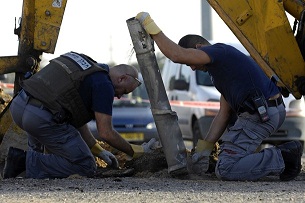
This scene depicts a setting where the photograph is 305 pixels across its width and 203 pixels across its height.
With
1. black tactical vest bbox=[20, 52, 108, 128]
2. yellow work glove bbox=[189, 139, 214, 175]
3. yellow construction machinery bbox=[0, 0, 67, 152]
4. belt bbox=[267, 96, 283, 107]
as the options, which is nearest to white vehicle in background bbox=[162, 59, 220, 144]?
yellow construction machinery bbox=[0, 0, 67, 152]

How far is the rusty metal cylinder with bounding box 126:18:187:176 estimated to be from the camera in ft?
33.2

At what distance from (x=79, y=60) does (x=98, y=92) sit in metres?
0.53

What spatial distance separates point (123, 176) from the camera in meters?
10.8

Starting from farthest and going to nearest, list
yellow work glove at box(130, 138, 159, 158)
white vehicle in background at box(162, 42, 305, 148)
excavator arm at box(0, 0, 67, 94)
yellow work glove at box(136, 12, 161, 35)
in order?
1. white vehicle in background at box(162, 42, 305, 148)
2. excavator arm at box(0, 0, 67, 94)
3. yellow work glove at box(130, 138, 159, 158)
4. yellow work glove at box(136, 12, 161, 35)

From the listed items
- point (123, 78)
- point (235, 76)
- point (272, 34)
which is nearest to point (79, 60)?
point (123, 78)

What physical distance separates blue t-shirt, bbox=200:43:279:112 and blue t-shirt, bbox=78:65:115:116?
1.00 metres

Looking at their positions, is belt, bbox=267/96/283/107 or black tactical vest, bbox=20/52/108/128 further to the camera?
belt, bbox=267/96/283/107

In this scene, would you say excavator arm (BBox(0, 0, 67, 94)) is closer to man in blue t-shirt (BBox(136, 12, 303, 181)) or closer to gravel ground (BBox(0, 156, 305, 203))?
man in blue t-shirt (BBox(136, 12, 303, 181))

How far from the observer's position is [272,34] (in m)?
10.4

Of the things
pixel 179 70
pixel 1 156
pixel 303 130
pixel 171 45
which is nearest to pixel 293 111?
pixel 303 130

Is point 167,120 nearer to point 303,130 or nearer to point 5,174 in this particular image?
point 5,174

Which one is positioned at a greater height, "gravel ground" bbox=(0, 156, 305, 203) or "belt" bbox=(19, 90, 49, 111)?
"belt" bbox=(19, 90, 49, 111)

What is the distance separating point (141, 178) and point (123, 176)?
360 millimetres

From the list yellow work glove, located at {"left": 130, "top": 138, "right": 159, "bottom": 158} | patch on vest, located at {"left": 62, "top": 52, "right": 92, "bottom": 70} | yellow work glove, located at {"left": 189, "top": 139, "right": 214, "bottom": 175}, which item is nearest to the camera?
patch on vest, located at {"left": 62, "top": 52, "right": 92, "bottom": 70}
